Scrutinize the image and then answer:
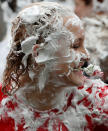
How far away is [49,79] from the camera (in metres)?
0.80

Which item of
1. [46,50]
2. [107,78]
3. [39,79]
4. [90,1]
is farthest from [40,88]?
[90,1]

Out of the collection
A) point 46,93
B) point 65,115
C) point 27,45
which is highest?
point 27,45

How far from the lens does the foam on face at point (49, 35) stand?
0.73 m

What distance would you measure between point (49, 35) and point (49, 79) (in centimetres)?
16

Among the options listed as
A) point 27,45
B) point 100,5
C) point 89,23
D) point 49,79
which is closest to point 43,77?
point 49,79

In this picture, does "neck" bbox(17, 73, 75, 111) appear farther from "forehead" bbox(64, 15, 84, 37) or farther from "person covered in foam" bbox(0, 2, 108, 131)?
"forehead" bbox(64, 15, 84, 37)

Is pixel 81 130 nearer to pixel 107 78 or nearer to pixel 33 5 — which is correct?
pixel 33 5

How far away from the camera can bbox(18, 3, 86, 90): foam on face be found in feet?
2.40

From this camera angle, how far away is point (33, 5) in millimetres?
769

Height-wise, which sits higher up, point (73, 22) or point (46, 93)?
point (73, 22)

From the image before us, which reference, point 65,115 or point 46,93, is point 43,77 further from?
point 65,115

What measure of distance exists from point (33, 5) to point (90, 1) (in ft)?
4.62

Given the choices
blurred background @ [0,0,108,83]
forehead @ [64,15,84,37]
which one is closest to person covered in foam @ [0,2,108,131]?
forehead @ [64,15,84,37]

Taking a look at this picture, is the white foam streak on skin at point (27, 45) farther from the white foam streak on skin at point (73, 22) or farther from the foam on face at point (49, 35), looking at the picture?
the white foam streak on skin at point (73, 22)
